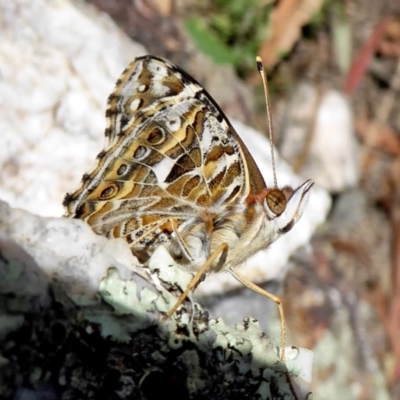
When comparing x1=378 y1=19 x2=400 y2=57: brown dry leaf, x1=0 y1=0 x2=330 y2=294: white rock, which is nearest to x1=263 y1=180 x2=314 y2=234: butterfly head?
x1=0 y1=0 x2=330 y2=294: white rock

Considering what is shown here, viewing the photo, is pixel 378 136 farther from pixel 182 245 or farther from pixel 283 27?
pixel 182 245

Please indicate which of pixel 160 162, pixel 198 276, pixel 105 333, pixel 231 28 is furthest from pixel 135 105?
pixel 231 28

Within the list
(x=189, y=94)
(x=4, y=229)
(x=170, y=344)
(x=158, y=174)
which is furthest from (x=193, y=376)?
(x=189, y=94)

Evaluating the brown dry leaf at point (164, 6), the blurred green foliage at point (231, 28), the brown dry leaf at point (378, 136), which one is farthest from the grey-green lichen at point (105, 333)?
the brown dry leaf at point (378, 136)

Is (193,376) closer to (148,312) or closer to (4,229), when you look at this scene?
(148,312)

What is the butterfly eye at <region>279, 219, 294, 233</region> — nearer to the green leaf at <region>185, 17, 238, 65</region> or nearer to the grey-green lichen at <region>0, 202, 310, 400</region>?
the grey-green lichen at <region>0, 202, 310, 400</region>

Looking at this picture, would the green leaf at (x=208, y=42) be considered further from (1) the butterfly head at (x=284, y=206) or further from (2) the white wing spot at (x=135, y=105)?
(1) the butterfly head at (x=284, y=206)

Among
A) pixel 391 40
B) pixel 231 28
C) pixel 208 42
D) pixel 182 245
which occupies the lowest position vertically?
pixel 182 245
